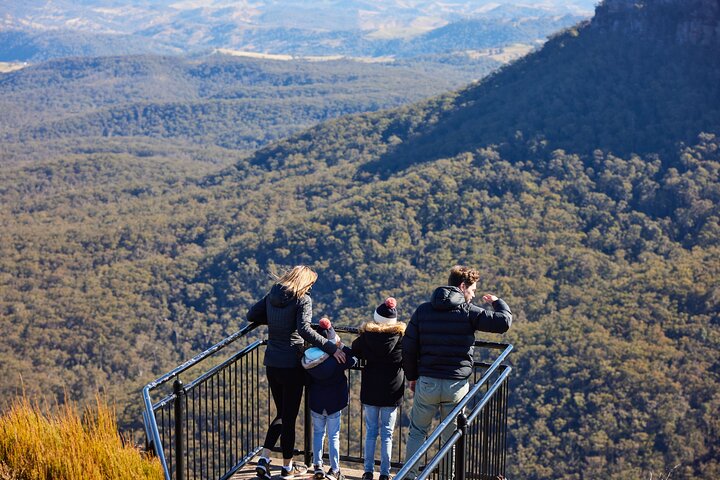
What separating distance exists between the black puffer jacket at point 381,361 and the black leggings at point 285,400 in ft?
1.72

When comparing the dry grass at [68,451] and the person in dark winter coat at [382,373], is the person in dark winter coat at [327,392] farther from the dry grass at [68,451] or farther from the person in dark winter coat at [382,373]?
the dry grass at [68,451]

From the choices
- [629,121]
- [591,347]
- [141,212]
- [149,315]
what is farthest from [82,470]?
[141,212]

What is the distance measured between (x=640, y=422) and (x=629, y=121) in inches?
1360

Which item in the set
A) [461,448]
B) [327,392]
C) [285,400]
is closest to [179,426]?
[285,400]

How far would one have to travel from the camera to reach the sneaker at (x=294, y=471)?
6.72 metres

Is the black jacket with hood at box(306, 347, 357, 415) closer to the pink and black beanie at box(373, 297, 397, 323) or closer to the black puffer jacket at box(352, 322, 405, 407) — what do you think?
the black puffer jacket at box(352, 322, 405, 407)

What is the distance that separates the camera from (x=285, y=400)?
21.2 ft

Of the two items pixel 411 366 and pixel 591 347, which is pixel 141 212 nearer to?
pixel 591 347

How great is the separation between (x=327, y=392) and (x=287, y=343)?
20.7 inches

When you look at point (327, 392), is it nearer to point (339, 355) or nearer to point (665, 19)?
point (339, 355)

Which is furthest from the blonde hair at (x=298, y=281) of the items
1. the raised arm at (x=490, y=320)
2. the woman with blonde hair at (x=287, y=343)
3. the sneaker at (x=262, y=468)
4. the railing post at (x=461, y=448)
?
the railing post at (x=461, y=448)

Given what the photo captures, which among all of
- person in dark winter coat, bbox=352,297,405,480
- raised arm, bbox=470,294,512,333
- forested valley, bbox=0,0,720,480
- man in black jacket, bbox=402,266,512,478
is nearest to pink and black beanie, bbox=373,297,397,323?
person in dark winter coat, bbox=352,297,405,480

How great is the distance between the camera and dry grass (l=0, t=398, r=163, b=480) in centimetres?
512

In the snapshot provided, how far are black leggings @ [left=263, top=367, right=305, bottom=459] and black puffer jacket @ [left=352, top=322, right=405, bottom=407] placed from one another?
52cm
